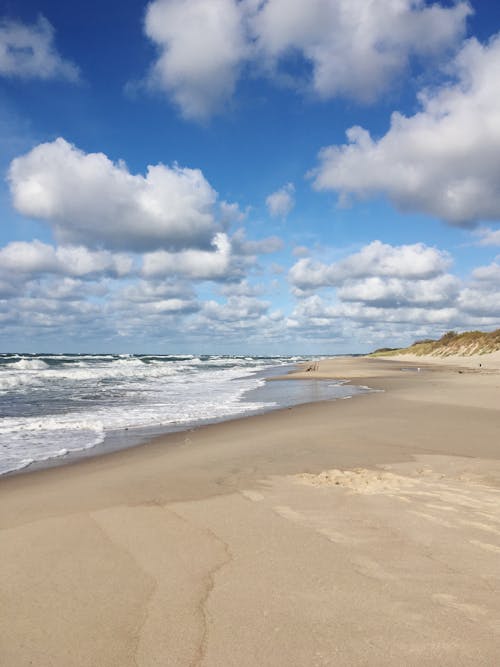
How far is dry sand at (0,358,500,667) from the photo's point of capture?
120 inches

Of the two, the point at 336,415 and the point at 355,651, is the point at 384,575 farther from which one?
the point at 336,415

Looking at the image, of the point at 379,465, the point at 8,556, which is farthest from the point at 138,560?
the point at 379,465

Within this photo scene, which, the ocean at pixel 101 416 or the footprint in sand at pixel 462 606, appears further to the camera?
the ocean at pixel 101 416

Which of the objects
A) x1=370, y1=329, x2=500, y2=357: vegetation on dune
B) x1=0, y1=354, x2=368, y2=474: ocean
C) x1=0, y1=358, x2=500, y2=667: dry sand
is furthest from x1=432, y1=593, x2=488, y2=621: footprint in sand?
x1=370, y1=329, x2=500, y2=357: vegetation on dune

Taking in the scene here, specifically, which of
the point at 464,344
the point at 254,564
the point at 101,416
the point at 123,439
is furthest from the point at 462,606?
the point at 464,344

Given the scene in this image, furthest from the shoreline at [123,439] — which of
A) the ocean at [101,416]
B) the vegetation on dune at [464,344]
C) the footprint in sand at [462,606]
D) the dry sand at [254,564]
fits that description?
the vegetation on dune at [464,344]

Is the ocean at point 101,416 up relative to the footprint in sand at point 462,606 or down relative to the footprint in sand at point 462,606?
down

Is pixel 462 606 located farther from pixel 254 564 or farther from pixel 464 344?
pixel 464 344

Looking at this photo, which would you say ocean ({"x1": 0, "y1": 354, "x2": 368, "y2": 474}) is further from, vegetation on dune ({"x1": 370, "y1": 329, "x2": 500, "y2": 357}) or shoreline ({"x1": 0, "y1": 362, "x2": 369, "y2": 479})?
vegetation on dune ({"x1": 370, "y1": 329, "x2": 500, "y2": 357})

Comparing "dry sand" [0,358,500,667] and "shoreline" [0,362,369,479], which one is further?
"shoreline" [0,362,369,479]

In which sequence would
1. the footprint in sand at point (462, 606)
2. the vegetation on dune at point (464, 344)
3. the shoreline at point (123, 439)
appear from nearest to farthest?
the footprint in sand at point (462, 606) → the shoreline at point (123, 439) → the vegetation on dune at point (464, 344)

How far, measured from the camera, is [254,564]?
4148mm

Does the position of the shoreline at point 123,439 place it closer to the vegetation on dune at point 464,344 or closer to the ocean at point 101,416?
the ocean at point 101,416

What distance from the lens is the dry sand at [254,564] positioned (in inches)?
120
